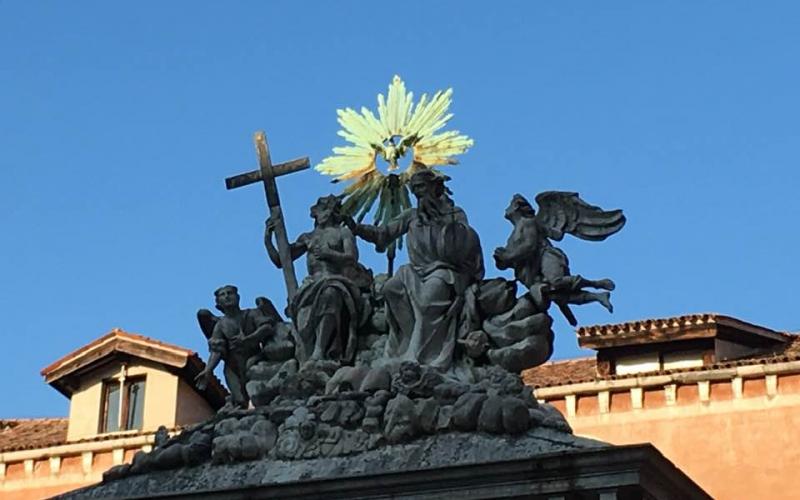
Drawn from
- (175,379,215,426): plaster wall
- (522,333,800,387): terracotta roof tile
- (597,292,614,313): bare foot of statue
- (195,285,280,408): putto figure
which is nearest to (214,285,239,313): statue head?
(195,285,280,408): putto figure

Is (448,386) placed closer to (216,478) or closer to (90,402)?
(216,478)

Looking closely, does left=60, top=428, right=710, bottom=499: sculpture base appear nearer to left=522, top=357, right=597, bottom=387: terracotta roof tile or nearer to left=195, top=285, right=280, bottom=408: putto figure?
left=195, top=285, right=280, bottom=408: putto figure

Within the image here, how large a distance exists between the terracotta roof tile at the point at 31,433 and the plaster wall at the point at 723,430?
288 inches

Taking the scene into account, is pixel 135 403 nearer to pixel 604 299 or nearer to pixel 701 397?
pixel 701 397

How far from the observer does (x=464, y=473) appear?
48.3 ft

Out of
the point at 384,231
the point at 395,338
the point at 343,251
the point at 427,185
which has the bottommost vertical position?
the point at 395,338

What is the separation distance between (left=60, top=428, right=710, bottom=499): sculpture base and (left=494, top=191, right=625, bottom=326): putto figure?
1.39 m

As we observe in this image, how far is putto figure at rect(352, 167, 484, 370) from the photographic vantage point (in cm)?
1623

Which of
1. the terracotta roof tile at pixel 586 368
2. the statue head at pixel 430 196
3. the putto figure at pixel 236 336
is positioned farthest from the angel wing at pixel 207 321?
the terracotta roof tile at pixel 586 368

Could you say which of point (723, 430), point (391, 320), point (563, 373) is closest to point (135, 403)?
point (563, 373)

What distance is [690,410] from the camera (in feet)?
79.0

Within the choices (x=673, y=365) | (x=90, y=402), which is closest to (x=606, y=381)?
(x=673, y=365)

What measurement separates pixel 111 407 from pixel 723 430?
8.28 meters

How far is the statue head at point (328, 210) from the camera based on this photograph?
17.4 meters
